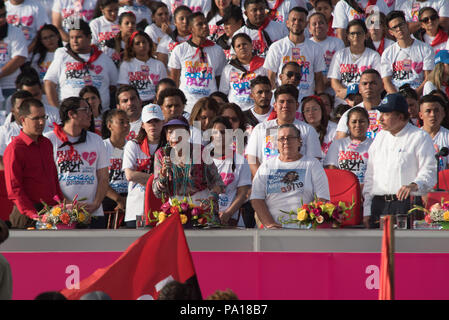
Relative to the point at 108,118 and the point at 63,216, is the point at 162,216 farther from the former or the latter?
the point at 108,118

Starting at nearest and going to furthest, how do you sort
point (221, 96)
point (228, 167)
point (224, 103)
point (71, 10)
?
point (228, 167) < point (224, 103) < point (221, 96) < point (71, 10)

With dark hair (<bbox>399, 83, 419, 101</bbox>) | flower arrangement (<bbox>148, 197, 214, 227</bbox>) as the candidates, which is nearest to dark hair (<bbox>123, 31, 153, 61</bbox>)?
dark hair (<bbox>399, 83, 419, 101</bbox>)

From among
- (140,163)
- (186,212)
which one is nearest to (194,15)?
(140,163)

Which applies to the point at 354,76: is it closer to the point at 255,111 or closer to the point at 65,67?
the point at 255,111

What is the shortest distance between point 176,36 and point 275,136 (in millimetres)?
4759

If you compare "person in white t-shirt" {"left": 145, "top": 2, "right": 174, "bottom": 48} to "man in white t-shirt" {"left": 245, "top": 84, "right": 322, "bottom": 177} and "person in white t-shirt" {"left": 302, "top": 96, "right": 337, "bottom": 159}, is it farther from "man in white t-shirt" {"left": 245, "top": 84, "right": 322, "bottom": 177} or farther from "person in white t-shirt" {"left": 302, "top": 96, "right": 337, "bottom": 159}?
"man in white t-shirt" {"left": 245, "top": 84, "right": 322, "bottom": 177}

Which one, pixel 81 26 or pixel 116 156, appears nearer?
pixel 116 156

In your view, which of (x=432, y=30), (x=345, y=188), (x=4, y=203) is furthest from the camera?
(x=432, y=30)

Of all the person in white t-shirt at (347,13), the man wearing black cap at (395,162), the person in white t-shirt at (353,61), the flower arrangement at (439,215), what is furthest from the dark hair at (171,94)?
the person in white t-shirt at (347,13)

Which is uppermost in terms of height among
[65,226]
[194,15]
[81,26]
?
[194,15]

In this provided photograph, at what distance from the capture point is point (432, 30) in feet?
45.1

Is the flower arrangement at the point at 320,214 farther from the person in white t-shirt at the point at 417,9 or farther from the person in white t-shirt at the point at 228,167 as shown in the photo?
the person in white t-shirt at the point at 417,9

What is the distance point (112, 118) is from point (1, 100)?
351 cm
